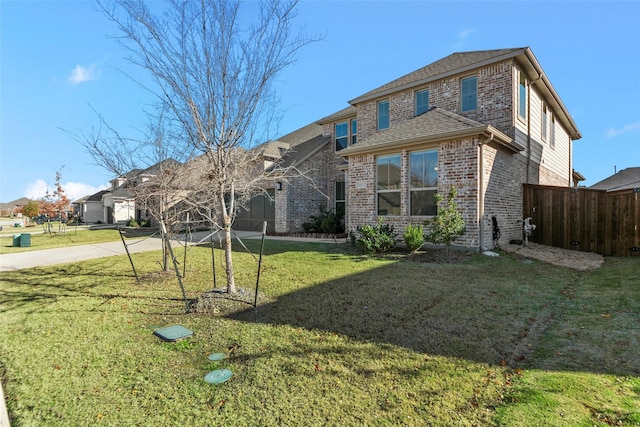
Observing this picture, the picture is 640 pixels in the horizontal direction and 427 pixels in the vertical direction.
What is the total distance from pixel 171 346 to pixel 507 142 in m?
10.2


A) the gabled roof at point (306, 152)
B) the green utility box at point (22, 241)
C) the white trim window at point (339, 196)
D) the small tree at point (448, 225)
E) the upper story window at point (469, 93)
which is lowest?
the green utility box at point (22, 241)

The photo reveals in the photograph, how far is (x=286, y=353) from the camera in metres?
3.10

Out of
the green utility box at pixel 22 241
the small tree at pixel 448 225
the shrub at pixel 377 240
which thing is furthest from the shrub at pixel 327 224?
the green utility box at pixel 22 241

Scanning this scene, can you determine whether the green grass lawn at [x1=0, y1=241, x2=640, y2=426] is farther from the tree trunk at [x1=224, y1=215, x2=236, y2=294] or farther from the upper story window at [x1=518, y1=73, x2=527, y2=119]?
the upper story window at [x1=518, y1=73, x2=527, y2=119]

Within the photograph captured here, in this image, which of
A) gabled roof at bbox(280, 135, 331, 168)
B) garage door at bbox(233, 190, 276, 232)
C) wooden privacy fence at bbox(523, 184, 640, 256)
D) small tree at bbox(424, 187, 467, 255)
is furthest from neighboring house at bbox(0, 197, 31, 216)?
wooden privacy fence at bbox(523, 184, 640, 256)

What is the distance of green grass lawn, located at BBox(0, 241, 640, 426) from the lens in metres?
2.23

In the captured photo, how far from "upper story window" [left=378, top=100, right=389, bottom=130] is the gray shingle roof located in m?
0.50

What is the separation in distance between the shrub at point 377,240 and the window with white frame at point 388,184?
38.3 inches

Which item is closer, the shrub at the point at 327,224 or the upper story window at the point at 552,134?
the upper story window at the point at 552,134

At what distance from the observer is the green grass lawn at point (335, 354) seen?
7.32ft

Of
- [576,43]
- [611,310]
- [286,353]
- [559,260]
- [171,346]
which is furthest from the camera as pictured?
[576,43]

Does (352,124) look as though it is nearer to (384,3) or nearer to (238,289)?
(384,3)

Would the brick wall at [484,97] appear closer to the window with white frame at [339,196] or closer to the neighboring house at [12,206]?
the window with white frame at [339,196]

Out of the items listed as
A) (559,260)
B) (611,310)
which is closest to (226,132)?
(611,310)
